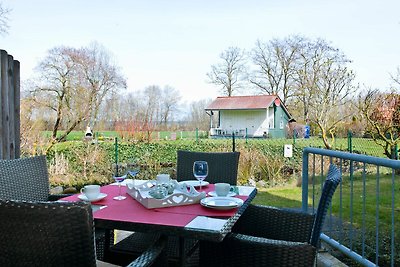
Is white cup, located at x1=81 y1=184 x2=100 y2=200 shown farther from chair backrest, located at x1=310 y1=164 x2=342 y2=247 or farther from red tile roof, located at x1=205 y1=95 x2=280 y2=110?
red tile roof, located at x1=205 y1=95 x2=280 y2=110

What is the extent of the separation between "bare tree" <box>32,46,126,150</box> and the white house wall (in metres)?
9.91

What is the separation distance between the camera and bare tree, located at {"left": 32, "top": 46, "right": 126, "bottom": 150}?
958 centimetres

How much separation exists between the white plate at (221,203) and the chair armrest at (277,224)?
27 cm

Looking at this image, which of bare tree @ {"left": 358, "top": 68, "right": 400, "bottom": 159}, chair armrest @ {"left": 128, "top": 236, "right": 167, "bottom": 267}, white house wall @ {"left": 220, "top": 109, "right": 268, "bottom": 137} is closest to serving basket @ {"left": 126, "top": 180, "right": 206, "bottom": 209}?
chair armrest @ {"left": 128, "top": 236, "right": 167, "bottom": 267}

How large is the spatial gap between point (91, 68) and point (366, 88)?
850 centimetres

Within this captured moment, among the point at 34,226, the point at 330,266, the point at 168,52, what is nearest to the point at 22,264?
the point at 34,226

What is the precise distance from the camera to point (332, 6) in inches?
314

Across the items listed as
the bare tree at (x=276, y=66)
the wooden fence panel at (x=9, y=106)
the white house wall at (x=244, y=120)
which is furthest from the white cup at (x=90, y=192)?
the white house wall at (x=244, y=120)

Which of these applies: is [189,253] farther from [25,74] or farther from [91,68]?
[91,68]

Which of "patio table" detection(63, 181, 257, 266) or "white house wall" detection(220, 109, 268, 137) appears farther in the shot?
"white house wall" detection(220, 109, 268, 137)

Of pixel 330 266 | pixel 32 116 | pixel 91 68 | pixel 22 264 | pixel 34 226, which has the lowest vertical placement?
pixel 330 266

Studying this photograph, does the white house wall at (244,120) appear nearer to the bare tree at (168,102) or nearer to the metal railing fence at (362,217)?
the bare tree at (168,102)

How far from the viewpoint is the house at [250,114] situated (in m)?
18.9

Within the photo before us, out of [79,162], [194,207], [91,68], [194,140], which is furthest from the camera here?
[91,68]
